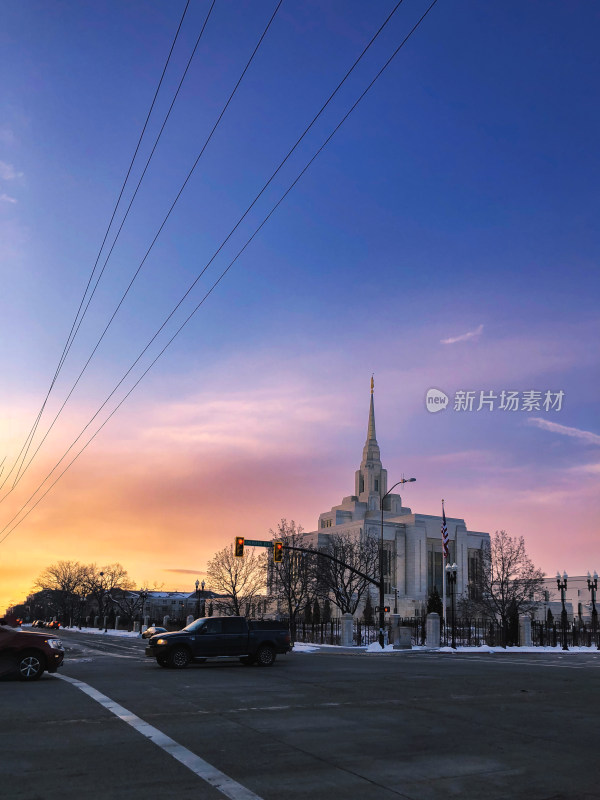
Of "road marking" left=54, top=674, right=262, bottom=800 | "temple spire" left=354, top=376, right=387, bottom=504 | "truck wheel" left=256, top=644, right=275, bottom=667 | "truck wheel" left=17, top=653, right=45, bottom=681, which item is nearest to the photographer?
"road marking" left=54, top=674, right=262, bottom=800

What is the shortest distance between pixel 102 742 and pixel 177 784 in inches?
101

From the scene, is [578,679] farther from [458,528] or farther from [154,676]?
[458,528]

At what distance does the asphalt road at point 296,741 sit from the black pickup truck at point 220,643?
6.81 metres

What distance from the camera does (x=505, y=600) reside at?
6744cm

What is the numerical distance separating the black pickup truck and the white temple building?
322ft

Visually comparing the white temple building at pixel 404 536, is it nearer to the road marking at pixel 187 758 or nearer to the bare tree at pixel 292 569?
the bare tree at pixel 292 569

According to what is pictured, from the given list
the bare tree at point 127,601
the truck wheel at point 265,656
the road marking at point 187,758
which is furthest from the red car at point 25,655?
the bare tree at point 127,601

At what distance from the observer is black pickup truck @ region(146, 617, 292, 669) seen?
78.2 feet

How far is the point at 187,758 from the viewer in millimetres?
8258

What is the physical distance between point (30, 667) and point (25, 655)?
0.33m

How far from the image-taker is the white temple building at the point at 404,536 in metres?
127

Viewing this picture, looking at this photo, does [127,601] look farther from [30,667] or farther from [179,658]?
[30,667]

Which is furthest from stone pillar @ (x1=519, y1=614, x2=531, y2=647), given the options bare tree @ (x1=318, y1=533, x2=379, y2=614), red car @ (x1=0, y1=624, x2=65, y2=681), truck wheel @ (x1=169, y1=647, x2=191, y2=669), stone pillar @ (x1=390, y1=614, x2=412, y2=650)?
red car @ (x1=0, y1=624, x2=65, y2=681)

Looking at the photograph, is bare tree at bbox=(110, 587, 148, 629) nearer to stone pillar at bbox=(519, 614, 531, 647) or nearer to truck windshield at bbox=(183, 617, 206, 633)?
stone pillar at bbox=(519, 614, 531, 647)
